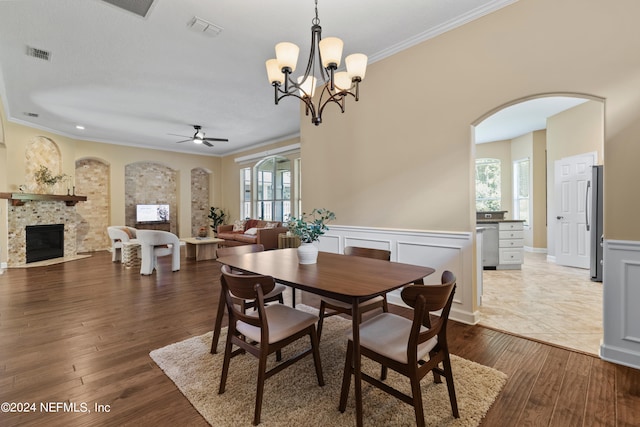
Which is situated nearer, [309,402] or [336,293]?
[336,293]

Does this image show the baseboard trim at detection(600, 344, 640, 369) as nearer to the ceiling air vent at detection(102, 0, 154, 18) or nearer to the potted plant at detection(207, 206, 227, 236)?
the ceiling air vent at detection(102, 0, 154, 18)

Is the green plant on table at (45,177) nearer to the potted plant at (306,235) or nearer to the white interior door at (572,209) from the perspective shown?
the potted plant at (306,235)

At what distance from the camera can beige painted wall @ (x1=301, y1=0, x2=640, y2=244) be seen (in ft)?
6.88

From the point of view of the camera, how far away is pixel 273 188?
329 inches

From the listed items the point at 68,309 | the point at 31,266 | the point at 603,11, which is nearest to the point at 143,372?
the point at 68,309

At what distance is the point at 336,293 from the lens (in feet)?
4.81

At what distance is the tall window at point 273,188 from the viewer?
795 centimetres

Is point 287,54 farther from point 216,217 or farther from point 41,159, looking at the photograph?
point 216,217

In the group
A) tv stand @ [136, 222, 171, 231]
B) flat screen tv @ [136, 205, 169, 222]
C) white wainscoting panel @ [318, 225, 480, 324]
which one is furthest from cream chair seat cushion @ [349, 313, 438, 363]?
flat screen tv @ [136, 205, 169, 222]

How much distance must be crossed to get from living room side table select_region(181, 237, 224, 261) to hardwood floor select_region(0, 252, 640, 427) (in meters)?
2.54

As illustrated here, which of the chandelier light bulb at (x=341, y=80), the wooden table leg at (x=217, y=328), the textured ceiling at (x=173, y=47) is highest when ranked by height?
the textured ceiling at (x=173, y=47)

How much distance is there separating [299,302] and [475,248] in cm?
208

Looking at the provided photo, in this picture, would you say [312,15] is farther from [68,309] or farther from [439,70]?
[68,309]

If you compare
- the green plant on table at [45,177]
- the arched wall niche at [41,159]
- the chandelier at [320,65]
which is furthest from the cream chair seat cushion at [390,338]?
the green plant on table at [45,177]
